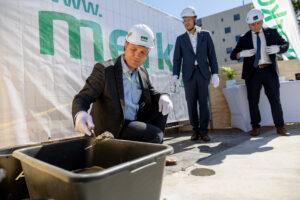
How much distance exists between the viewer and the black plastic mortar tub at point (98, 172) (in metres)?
0.52

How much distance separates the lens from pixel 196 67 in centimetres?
270

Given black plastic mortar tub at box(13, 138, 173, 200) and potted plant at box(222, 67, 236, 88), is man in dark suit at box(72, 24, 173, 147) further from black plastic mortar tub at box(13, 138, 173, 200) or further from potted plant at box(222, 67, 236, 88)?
potted plant at box(222, 67, 236, 88)

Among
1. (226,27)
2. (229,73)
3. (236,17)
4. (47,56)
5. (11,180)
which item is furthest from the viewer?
(226,27)

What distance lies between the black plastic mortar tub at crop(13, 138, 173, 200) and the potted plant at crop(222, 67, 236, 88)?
2.88 meters

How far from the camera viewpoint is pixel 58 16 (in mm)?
2096

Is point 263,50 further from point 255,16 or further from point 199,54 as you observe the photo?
point 199,54

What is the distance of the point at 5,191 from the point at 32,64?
1.26 m

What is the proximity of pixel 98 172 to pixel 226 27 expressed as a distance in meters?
27.4

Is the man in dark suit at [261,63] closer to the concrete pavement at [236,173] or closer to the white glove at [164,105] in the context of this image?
the concrete pavement at [236,173]


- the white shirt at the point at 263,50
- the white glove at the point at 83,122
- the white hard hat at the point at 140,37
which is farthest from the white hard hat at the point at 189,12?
the white glove at the point at 83,122

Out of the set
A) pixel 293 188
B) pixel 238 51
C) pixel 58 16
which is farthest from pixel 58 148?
pixel 238 51

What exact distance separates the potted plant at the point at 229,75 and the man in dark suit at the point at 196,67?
763 millimetres

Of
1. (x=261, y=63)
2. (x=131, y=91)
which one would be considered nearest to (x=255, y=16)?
(x=261, y=63)

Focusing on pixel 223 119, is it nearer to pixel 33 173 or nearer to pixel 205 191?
pixel 205 191
